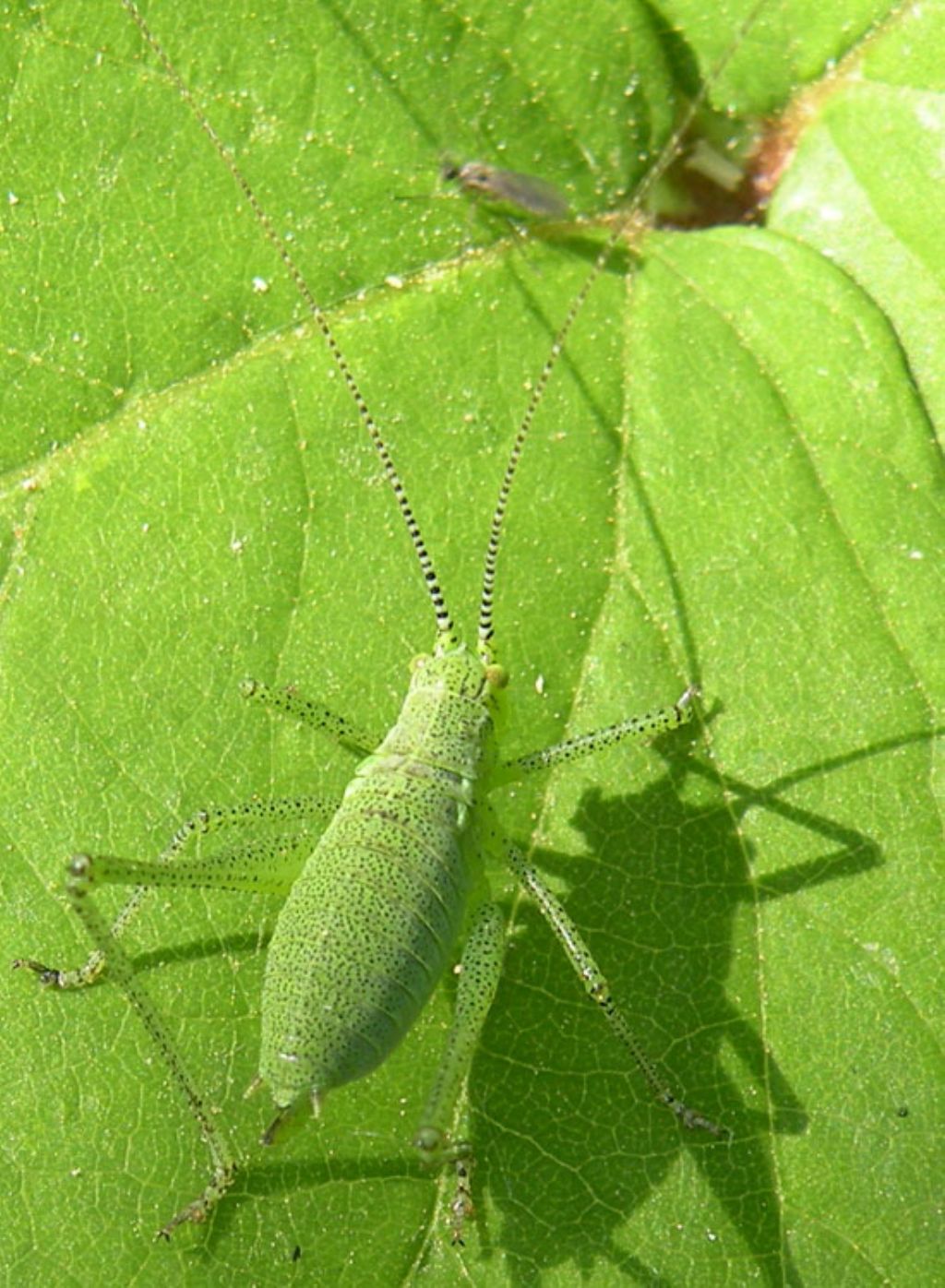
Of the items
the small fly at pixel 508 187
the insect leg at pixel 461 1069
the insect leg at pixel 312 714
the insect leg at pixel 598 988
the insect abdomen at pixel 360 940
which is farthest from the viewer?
the small fly at pixel 508 187

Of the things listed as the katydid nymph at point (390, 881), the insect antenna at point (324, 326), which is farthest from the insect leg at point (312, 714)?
the insect antenna at point (324, 326)

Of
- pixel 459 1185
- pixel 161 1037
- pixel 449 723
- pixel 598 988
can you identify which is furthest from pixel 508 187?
pixel 459 1185

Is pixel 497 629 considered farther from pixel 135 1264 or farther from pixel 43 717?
pixel 135 1264

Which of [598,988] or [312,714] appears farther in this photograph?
[312,714]

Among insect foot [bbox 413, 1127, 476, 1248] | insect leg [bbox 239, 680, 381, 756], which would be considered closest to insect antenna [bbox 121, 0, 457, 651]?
insect leg [bbox 239, 680, 381, 756]


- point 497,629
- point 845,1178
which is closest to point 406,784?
point 497,629

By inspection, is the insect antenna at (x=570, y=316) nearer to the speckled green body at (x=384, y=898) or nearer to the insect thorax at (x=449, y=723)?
the insect thorax at (x=449, y=723)

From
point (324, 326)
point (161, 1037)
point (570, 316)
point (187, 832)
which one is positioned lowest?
point (161, 1037)

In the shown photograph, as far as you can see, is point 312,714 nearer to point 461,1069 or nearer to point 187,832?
point 187,832
